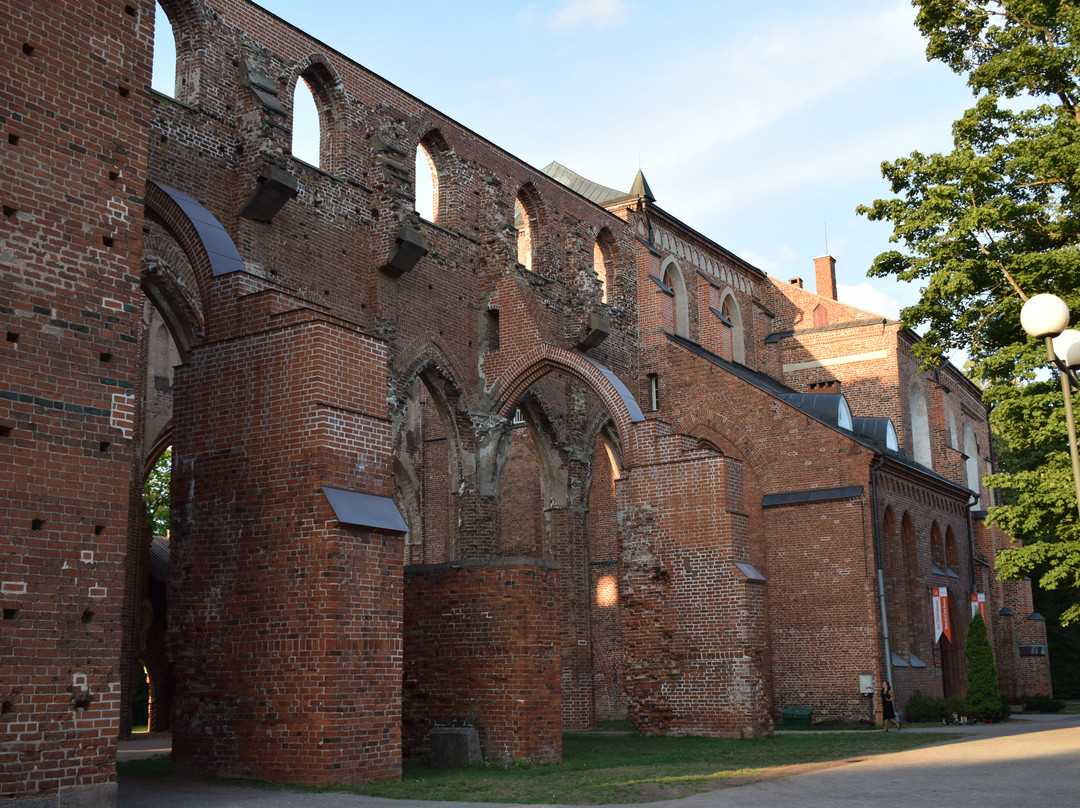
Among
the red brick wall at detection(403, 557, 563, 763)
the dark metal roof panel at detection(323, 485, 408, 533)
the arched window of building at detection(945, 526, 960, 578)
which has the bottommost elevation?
the red brick wall at detection(403, 557, 563, 763)

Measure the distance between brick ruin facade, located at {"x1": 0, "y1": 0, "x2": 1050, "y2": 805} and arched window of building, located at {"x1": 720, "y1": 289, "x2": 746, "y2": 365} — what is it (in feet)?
0.32

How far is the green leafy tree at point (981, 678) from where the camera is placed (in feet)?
72.5

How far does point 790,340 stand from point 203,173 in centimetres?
2158

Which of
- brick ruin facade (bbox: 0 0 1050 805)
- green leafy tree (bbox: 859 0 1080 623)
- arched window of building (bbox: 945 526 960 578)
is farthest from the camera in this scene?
arched window of building (bbox: 945 526 960 578)

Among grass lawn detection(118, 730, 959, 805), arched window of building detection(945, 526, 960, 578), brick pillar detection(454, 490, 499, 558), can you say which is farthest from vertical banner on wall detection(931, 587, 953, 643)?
brick pillar detection(454, 490, 499, 558)

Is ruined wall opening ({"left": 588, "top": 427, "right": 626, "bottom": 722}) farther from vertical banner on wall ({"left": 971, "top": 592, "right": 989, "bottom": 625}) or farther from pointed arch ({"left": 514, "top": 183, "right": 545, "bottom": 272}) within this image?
vertical banner on wall ({"left": 971, "top": 592, "right": 989, "bottom": 625})

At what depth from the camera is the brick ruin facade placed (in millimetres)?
8281

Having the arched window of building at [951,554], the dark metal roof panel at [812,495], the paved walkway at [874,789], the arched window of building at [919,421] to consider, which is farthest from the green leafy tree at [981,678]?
the arched window of building at [919,421]

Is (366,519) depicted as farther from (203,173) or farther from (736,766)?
(203,173)

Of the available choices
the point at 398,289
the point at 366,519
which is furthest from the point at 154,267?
the point at 366,519

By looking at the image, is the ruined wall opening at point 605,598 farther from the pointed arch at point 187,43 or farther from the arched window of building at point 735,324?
the pointed arch at point 187,43

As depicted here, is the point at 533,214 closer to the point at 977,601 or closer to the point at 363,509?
the point at 363,509

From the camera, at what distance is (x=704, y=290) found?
2994 cm

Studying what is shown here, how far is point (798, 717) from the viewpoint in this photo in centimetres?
2097
